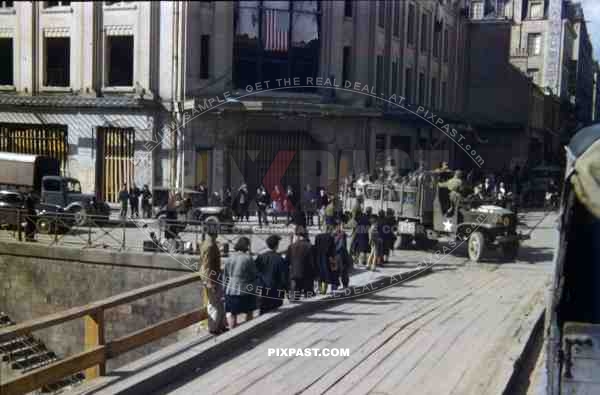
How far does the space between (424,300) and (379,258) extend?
362cm

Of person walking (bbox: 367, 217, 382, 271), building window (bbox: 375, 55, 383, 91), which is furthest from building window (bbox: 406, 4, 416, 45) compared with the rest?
person walking (bbox: 367, 217, 382, 271)

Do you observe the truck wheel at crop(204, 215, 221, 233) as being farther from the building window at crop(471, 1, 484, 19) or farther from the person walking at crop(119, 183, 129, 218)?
the building window at crop(471, 1, 484, 19)

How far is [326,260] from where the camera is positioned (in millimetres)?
10969

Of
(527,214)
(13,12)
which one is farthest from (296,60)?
(527,214)

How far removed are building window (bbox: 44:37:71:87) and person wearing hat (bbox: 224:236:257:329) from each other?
3.61 meters

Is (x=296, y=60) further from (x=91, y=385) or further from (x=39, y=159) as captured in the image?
(x=91, y=385)

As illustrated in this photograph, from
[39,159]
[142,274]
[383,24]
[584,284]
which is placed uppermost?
[383,24]

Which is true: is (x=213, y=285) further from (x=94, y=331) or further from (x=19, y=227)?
(x=19, y=227)

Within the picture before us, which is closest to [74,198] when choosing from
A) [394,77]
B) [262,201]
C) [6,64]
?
[262,201]

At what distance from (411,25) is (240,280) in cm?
1532

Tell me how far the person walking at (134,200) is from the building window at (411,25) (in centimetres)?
1165

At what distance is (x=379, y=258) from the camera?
15.2 meters

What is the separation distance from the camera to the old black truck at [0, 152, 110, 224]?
11945mm

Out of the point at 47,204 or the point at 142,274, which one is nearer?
the point at 142,274
